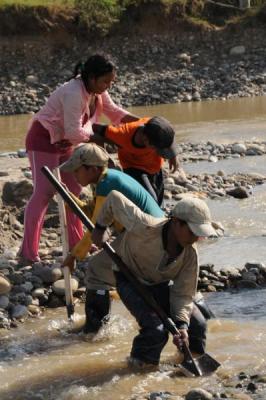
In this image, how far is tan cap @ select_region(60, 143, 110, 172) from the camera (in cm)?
560

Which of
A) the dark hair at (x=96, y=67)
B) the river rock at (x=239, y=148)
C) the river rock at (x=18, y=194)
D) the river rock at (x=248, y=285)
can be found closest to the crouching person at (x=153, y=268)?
the dark hair at (x=96, y=67)

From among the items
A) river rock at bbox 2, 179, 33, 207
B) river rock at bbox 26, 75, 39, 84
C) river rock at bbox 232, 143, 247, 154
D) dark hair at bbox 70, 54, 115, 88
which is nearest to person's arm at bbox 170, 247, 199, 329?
dark hair at bbox 70, 54, 115, 88

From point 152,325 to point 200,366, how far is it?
14.9 inches

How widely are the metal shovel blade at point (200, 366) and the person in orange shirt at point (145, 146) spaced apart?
68.3 inches

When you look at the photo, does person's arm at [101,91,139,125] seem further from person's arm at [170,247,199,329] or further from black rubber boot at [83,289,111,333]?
person's arm at [170,247,199,329]

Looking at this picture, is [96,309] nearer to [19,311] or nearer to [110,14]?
[19,311]

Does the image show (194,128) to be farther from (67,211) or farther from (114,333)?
(114,333)

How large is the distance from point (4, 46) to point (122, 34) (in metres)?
3.43

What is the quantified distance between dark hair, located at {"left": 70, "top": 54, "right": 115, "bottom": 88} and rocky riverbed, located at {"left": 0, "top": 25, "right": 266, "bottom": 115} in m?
15.6

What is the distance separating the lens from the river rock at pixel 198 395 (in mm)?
4676

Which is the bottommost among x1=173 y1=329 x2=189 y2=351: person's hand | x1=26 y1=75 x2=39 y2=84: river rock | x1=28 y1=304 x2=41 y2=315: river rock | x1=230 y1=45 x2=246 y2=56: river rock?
x1=26 y1=75 x2=39 y2=84: river rock

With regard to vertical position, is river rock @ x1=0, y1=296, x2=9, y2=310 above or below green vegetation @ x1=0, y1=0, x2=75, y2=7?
below

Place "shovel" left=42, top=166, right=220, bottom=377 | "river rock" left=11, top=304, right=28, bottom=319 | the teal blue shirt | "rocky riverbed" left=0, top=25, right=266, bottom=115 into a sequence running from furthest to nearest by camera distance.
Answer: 1. "rocky riverbed" left=0, top=25, right=266, bottom=115
2. "river rock" left=11, top=304, right=28, bottom=319
3. the teal blue shirt
4. "shovel" left=42, top=166, right=220, bottom=377

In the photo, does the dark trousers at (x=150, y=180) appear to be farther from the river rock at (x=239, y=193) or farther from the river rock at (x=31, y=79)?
the river rock at (x=31, y=79)
